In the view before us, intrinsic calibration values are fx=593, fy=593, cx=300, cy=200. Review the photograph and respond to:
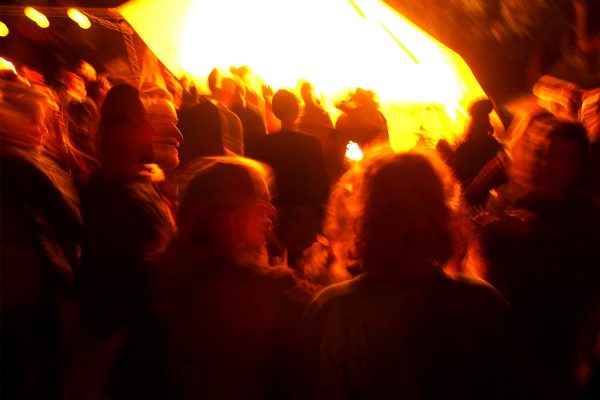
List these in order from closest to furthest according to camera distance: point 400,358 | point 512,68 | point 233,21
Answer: point 400,358 < point 233,21 < point 512,68

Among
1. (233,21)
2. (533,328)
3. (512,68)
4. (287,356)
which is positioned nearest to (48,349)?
(287,356)

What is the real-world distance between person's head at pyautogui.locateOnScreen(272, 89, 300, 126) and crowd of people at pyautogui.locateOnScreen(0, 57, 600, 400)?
545 millimetres

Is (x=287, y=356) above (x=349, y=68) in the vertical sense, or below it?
below

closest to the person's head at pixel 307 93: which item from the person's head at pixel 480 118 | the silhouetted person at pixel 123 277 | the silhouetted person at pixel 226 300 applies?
the person's head at pixel 480 118

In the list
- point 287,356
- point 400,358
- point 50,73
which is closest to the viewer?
point 400,358

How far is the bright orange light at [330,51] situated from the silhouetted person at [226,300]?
3.86 ft

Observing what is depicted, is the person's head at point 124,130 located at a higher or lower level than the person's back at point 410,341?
lower

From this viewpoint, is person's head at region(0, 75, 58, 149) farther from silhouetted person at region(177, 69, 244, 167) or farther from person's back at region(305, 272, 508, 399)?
person's back at region(305, 272, 508, 399)

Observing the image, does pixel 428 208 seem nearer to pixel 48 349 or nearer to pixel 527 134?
pixel 527 134

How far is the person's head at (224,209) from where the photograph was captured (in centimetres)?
236

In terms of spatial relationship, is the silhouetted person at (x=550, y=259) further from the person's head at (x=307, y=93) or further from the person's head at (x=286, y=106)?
the person's head at (x=286, y=106)

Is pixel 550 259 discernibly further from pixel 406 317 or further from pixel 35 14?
pixel 35 14

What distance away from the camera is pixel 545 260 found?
2.79 meters

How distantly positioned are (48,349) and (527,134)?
2.89 meters
